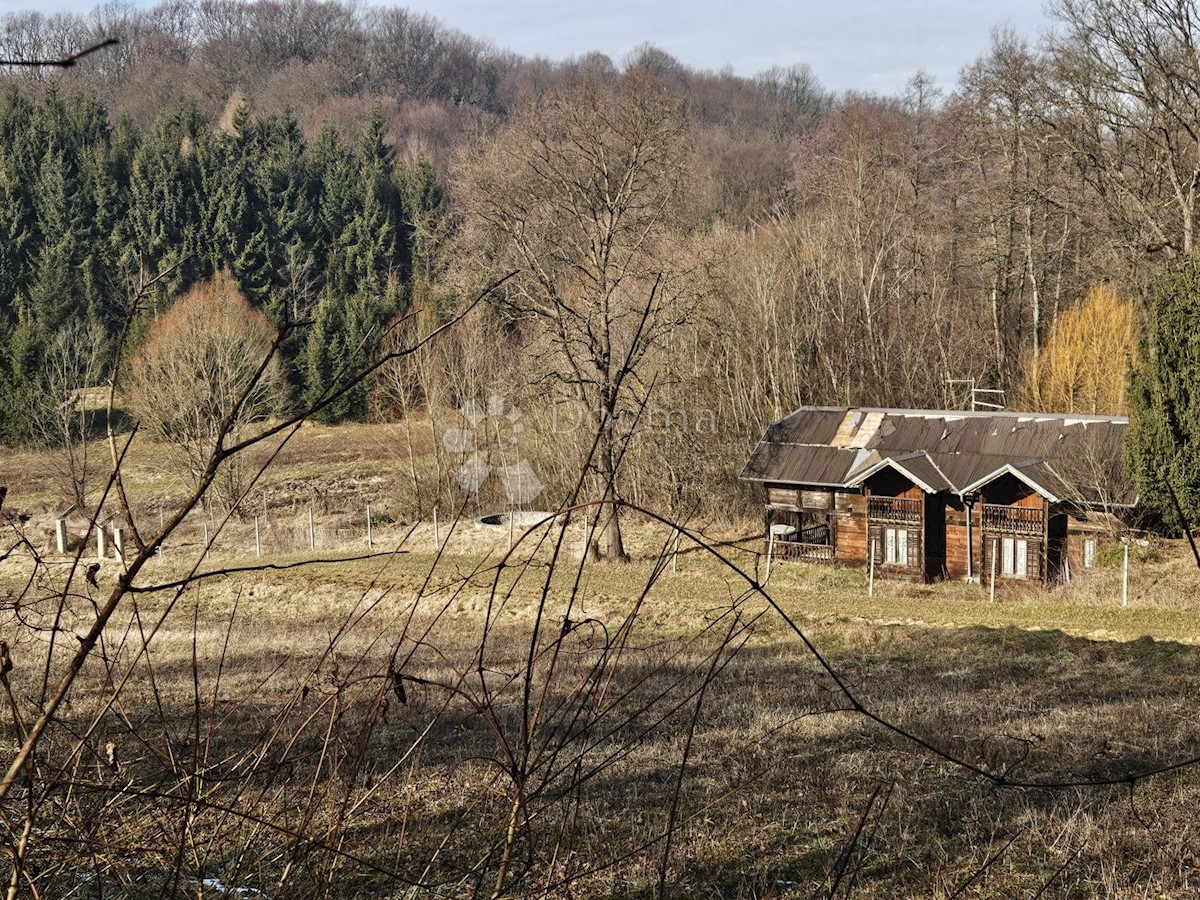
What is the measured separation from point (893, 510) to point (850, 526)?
1.42 meters

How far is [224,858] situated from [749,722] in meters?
5.79

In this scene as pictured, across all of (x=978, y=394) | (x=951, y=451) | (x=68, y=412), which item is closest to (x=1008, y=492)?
(x=951, y=451)

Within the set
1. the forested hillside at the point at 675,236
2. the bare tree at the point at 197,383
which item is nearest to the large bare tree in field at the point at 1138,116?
the forested hillside at the point at 675,236

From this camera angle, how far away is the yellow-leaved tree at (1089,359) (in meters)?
32.2

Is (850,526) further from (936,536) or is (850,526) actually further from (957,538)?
(957,538)

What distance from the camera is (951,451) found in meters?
27.4

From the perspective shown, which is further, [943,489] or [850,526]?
[850,526]

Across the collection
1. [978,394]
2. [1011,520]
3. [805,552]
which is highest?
[978,394]

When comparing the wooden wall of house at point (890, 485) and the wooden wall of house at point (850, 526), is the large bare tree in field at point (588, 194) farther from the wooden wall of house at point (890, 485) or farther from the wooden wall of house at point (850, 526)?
the wooden wall of house at point (890, 485)

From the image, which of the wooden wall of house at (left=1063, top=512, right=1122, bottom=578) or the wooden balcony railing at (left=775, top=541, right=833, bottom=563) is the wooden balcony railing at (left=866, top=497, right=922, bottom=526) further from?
the wooden wall of house at (left=1063, top=512, right=1122, bottom=578)

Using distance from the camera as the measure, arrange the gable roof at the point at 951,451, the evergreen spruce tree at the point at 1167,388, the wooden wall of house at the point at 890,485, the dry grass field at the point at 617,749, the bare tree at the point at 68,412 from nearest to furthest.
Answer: the dry grass field at the point at 617,749, the evergreen spruce tree at the point at 1167,388, the gable roof at the point at 951,451, the wooden wall of house at the point at 890,485, the bare tree at the point at 68,412

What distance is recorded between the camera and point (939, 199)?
4459cm

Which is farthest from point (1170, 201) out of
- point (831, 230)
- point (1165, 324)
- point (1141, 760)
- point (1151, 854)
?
point (1151, 854)

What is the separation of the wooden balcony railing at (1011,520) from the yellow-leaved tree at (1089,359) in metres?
7.90
